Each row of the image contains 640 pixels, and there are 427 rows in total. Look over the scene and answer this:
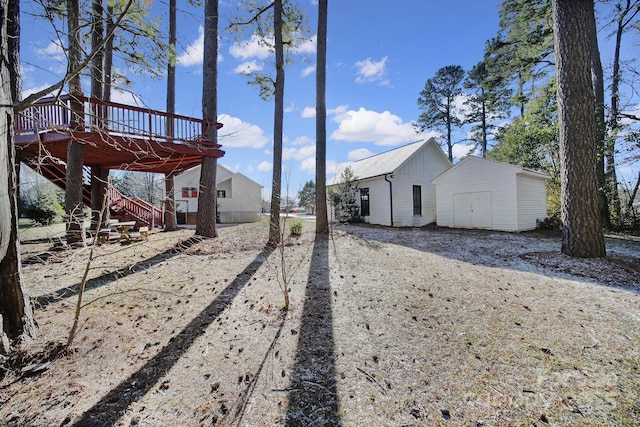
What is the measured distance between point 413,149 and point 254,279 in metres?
13.9

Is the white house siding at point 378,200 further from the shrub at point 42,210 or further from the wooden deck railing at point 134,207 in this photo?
the shrub at point 42,210

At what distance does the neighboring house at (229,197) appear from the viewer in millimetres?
19406

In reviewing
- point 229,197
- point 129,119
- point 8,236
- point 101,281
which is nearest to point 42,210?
point 229,197

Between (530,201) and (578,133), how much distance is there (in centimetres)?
715

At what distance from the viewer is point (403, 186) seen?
15094 mm

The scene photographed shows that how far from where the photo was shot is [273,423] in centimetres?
188

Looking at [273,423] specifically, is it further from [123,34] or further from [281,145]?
[281,145]

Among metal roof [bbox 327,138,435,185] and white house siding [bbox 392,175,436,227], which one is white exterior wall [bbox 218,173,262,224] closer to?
metal roof [bbox 327,138,435,185]

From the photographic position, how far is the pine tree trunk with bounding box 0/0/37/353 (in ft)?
8.02

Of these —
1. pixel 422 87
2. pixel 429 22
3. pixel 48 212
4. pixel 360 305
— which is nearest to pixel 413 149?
pixel 429 22

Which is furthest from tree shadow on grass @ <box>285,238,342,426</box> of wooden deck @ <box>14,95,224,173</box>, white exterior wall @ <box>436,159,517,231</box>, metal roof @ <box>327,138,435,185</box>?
metal roof @ <box>327,138,435,185</box>

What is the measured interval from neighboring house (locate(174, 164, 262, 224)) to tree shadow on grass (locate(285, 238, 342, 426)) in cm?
1642

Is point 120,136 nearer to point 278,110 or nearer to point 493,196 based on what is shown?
point 278,110

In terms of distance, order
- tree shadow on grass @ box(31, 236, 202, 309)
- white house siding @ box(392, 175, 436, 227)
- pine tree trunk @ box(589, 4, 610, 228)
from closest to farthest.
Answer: tree shadow on grass @ box(31, 236, 202, 309)
pine tree trunk @ box(589, 4, 610, 228)
white house siding @ box(392, 175, 436, 227)
